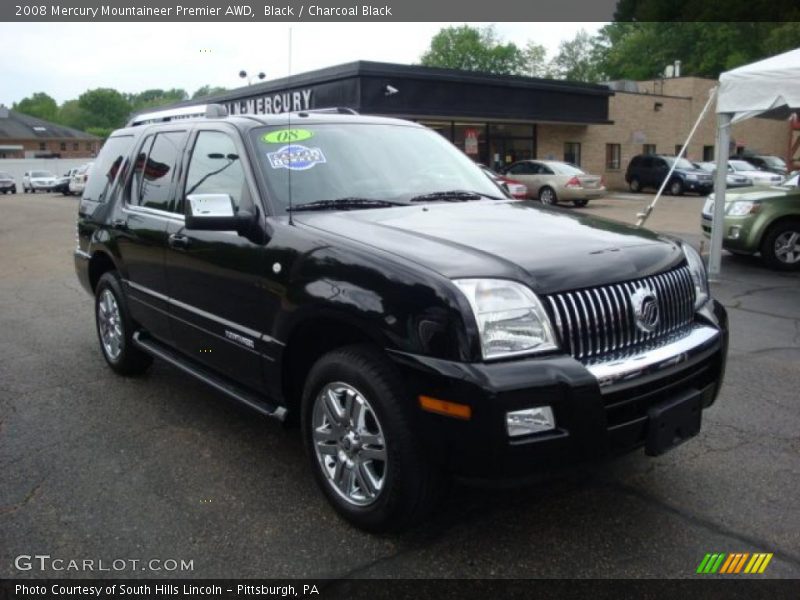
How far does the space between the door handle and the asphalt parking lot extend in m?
1.10

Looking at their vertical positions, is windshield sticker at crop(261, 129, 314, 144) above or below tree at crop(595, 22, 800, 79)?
below

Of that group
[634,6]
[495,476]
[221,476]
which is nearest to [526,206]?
[495,476]

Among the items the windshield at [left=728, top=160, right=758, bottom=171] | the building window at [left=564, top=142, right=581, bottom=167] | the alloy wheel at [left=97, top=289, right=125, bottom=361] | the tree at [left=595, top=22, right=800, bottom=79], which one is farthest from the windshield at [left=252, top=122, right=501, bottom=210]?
the tree at [left=595, top=22, right=800, bottom=79]

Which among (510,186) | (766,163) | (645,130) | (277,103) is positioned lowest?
(510,186)

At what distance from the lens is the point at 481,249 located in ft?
9.86

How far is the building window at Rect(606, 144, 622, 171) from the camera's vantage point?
108ft

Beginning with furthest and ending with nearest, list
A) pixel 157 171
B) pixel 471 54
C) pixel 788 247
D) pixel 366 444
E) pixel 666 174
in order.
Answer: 1. pixel 471 54
2. pixel 666 174
3. pixel 788 247
4. pixel 157 171
5. pixel 366 444

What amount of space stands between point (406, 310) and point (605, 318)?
0.81m

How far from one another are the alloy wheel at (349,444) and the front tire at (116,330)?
91.2 inches

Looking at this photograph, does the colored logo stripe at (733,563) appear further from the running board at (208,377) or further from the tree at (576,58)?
the tree at (576,58)

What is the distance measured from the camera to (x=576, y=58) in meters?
86.3

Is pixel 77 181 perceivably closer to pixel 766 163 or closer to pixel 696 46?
pixel 766 163

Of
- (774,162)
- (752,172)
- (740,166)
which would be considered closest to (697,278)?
(752,172)

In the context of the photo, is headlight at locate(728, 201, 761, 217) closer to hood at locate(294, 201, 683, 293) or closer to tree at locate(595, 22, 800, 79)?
hood at locate(294, 201, 683, 293)
